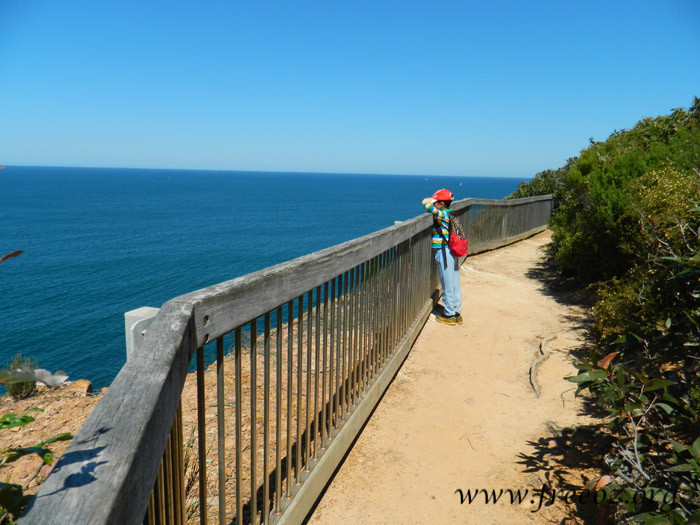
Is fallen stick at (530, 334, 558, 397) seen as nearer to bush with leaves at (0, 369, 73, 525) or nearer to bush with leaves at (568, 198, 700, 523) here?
bush with leaves at (568, 198, 700, 523)

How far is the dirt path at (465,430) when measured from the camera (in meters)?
3.15

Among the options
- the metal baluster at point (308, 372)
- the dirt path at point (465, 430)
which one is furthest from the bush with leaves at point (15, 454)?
the dirt path at point (465, 430)

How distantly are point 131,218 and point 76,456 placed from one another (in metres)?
85.8

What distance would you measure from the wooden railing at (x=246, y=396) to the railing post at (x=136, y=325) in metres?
0.32

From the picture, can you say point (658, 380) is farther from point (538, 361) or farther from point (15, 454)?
point (15, 454)

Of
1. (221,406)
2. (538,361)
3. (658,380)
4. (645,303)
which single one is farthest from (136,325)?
(538,361)

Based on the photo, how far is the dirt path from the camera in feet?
10.3

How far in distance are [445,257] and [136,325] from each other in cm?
472

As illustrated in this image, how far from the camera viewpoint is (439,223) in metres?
6.23

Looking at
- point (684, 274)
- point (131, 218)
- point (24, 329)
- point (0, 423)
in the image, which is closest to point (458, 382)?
point (684, 274)

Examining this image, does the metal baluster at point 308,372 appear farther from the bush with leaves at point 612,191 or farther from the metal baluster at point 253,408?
the bush with leaves at point 612,191

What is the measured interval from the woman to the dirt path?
203 millimetres

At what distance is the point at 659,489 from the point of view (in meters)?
2.43

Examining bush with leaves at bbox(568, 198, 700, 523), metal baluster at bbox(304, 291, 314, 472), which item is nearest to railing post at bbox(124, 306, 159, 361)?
metal baluster at bbox(304, 291, 314, 472)
